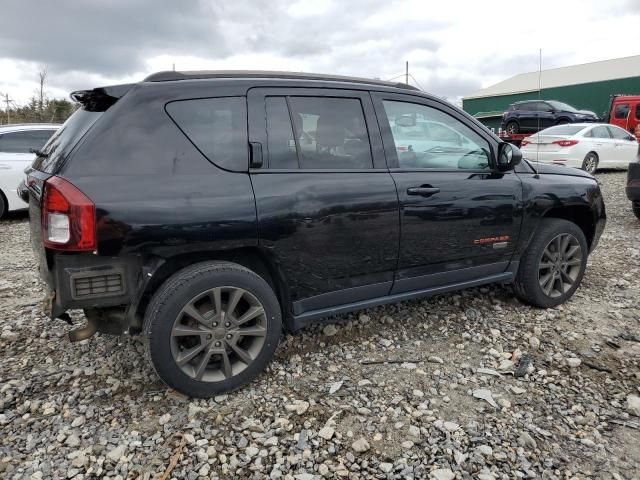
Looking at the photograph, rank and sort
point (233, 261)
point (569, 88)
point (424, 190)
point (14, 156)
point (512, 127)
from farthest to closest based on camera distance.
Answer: point (569, 88), point (512, 127), point (14, 156), point (424, 190), point (233, 261)

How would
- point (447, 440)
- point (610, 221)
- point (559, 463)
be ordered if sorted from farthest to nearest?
1. point (610, 221)
2. point (447, 440)
3. point (559, 463)

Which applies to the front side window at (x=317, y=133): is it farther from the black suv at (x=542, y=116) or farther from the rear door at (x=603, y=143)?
the black suv at (x=542, y=116)

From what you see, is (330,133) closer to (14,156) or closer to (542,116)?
(14,156)

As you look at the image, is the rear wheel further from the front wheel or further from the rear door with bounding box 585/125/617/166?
the rear door with bounding box 585/125/617/166

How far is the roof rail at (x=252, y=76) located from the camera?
2619 mm

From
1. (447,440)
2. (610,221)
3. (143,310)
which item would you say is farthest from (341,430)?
(610,221)

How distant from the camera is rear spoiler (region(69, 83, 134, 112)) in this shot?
249 cm

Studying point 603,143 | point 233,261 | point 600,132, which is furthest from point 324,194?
point 600,132

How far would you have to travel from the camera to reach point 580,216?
164 inches

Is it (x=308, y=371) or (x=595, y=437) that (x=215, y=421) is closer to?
(x=308, y=371)

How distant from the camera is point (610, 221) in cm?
746

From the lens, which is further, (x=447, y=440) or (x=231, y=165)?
(x=231, y=165)

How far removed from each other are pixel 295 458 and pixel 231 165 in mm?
1577

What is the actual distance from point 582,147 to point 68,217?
12647 mm
